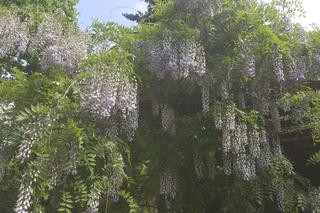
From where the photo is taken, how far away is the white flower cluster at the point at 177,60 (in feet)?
17.0

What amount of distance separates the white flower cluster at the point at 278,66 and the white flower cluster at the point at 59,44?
2563mm

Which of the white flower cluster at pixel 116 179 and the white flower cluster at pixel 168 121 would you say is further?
the white flower cluster at pixel 168 121

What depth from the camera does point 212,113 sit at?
5.13 metres

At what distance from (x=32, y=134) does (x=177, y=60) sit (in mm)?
2024

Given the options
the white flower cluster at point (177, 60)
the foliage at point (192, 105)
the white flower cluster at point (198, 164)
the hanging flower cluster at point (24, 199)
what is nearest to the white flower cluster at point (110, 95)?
the foliage at point (192, 105)

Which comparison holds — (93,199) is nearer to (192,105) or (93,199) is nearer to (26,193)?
(26,193)

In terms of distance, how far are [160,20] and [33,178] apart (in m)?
2.60

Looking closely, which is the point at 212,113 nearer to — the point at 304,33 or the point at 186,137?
the point at 186,137

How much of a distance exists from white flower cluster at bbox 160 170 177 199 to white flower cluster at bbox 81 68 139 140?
0.75 metres

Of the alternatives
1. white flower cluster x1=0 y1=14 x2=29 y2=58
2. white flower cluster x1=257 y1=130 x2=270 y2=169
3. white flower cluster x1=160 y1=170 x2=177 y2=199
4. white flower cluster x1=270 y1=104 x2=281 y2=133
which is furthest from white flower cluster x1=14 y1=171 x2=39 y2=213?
white flower cluster x1=0 y1=14 x2=29 y2=58

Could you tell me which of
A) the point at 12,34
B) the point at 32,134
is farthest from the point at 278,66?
the point at 12,34

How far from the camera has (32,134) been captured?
157 inches

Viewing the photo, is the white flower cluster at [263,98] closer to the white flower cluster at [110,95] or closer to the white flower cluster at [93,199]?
the white flower cluster at [110,95]

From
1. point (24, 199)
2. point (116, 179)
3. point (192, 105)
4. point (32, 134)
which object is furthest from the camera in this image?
point (192, 105)
